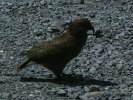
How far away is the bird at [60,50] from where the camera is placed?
1174 cm

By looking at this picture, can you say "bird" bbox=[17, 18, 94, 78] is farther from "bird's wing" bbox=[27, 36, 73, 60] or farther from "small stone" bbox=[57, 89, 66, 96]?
"small stone" bbox=[57, 89, 66, 96]

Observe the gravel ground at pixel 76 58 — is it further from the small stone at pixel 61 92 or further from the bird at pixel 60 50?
the bird at pixel 60 50

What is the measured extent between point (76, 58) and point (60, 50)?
1414mm

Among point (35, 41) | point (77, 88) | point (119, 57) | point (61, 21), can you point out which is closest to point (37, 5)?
point (61, 21)

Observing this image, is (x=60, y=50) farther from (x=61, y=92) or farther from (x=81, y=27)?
(x=61, y=92)

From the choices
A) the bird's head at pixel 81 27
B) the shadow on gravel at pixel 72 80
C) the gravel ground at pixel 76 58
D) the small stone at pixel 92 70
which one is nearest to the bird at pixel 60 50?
the bird's head at pixel 81 27

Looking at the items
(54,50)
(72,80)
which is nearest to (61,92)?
(72,80)

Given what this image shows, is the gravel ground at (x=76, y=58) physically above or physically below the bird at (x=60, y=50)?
below

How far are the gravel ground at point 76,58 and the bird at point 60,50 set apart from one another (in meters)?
0.27

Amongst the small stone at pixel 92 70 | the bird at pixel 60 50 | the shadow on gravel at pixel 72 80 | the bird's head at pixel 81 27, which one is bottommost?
the shadow on gravel at pixel 72 80

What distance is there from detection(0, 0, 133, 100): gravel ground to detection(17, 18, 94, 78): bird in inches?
10.7

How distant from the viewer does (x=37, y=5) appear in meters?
17.0

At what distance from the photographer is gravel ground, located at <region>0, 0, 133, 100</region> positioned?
11.3 m

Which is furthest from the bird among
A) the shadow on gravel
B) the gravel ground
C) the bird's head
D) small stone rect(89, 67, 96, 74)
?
small stone rect(89, 67, 96, 74)
